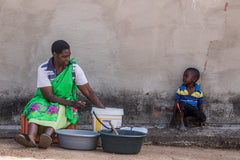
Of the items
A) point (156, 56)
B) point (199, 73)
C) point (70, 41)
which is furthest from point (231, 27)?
point (70, 41)

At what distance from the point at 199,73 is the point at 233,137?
892mm

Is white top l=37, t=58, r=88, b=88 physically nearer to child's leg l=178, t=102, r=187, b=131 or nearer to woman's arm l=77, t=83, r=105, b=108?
woman's arm l=77, t=83, r=105, b=108

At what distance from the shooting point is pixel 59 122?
3.87 metres

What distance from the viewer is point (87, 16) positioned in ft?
15.2

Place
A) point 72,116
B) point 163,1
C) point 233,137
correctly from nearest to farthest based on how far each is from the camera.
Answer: point 72,116, point 233,137, point 163,1

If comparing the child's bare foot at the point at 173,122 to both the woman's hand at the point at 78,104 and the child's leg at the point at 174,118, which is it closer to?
the child's leg at the point at 174,118

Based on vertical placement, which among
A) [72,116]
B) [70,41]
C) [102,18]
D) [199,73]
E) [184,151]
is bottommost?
[184,151]

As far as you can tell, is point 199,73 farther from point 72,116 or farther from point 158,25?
point 72,116

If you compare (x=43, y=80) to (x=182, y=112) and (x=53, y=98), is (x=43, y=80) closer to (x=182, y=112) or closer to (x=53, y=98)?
(x=53, y=98)

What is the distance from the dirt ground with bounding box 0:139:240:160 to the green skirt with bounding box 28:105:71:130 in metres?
0.22

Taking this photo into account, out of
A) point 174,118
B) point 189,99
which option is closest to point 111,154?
point 174,118

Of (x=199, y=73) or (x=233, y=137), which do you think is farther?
(x=199, y=73)

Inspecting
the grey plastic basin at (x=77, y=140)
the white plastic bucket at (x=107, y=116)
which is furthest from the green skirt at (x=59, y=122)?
the white plastic bucket at (x=107, y=116)

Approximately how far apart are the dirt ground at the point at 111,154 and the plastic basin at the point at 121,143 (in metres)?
0.05
